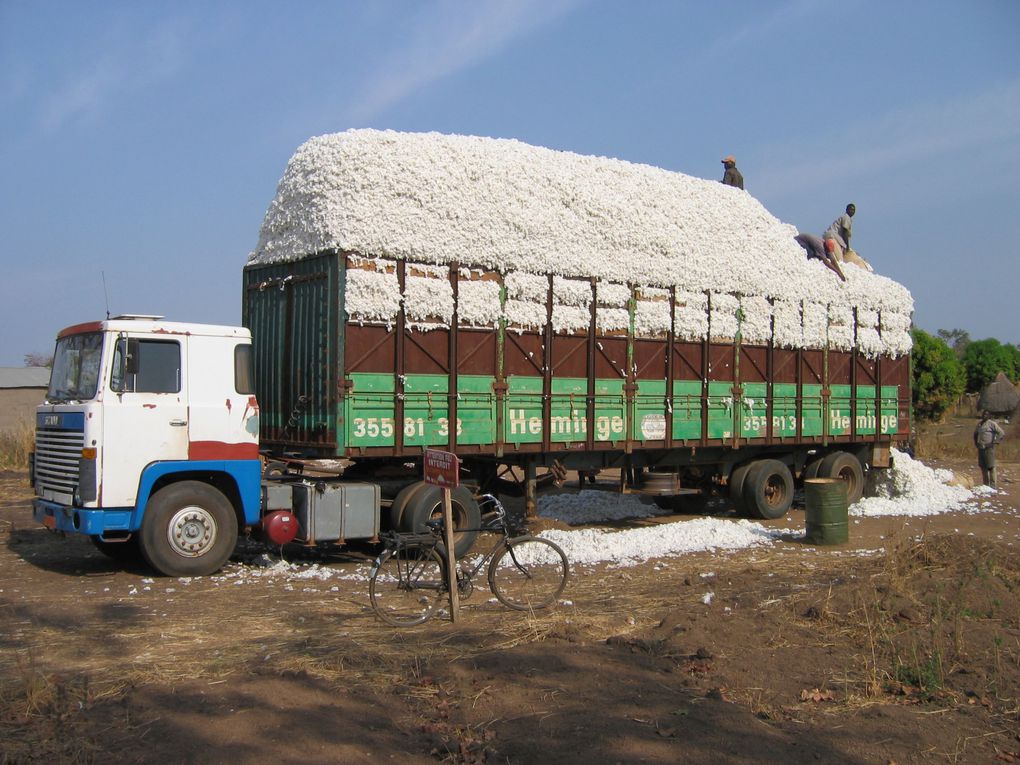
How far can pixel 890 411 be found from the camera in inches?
687

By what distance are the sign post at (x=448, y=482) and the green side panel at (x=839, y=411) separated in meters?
10.4

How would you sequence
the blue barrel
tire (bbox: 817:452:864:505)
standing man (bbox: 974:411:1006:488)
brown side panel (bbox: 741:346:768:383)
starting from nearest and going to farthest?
the blue barrel
brown side panel (bbox: 741:346:768:383)
tire (bbox: 817:452:864:505)
standing man (bbox: 974:411:1006:488)

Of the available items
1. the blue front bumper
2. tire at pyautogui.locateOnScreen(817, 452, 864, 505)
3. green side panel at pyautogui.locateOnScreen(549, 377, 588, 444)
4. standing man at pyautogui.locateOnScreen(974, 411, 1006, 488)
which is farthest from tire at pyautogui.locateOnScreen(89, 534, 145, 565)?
standing man at pyautogui.locateOnScreen(974, 411, 1006, 488)

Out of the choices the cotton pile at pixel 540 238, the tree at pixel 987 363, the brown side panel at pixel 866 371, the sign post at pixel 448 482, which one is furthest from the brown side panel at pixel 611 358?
the tree at pixel 987 363

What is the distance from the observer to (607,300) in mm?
12617

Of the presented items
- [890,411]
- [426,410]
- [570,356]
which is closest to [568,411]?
[570,356]

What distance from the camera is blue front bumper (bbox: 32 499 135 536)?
9125mm

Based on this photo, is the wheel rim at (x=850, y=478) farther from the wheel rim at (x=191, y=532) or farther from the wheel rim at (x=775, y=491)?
the wheel rim at (x=191, y=532)

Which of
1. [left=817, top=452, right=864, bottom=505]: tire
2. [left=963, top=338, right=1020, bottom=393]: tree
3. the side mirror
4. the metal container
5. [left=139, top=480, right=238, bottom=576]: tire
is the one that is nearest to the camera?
the side mirror

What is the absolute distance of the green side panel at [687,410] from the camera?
13664mm

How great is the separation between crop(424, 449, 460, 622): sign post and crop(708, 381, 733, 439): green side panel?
736cm

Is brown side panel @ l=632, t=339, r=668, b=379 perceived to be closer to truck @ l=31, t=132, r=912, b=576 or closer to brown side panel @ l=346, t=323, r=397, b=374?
truck @ l=31, t=132, r=912, b=576

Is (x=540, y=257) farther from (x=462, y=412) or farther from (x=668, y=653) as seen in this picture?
(x=668, y=653)

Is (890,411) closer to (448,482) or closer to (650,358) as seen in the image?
(650,358)
